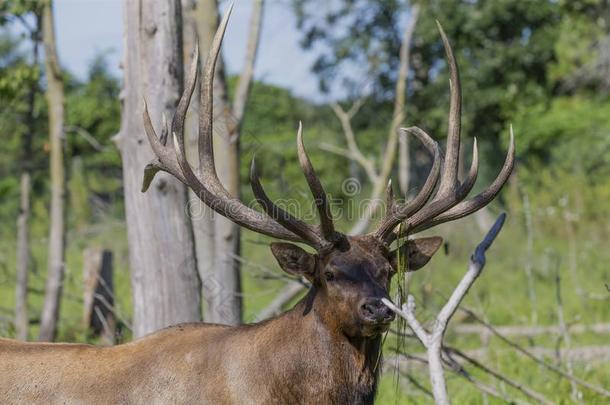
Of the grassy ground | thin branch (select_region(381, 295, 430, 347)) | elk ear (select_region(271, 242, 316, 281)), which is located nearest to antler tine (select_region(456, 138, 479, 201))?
elk ear (select_region(271, 242, 316, 281))

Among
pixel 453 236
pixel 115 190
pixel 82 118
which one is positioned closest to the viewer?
pixel 453 236

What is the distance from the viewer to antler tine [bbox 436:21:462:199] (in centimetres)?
503

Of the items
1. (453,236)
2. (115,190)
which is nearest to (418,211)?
(453,236)

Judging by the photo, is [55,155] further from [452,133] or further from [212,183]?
[452,133]

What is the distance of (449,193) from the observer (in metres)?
5.08

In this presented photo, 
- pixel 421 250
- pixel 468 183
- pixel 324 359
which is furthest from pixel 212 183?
pixel 468 183

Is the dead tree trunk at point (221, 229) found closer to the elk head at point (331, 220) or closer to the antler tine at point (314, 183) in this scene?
the elk head at point (331, 220)

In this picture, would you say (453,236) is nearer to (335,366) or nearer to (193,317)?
(193,317)

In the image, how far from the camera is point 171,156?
5117 millimetres

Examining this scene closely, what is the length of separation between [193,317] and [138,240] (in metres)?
0.59

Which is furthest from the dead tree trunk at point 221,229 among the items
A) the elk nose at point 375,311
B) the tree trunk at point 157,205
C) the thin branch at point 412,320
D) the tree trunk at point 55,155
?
the tree trunk at point 55,155

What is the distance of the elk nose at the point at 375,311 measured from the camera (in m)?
4.48

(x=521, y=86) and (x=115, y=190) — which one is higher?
(x=521, y=86)

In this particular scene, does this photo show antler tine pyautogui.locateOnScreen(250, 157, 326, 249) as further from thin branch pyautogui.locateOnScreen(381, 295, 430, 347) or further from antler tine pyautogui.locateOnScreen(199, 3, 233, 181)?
thin branch pyautogui.locateOnScreen(381, 295, 430, 347)
